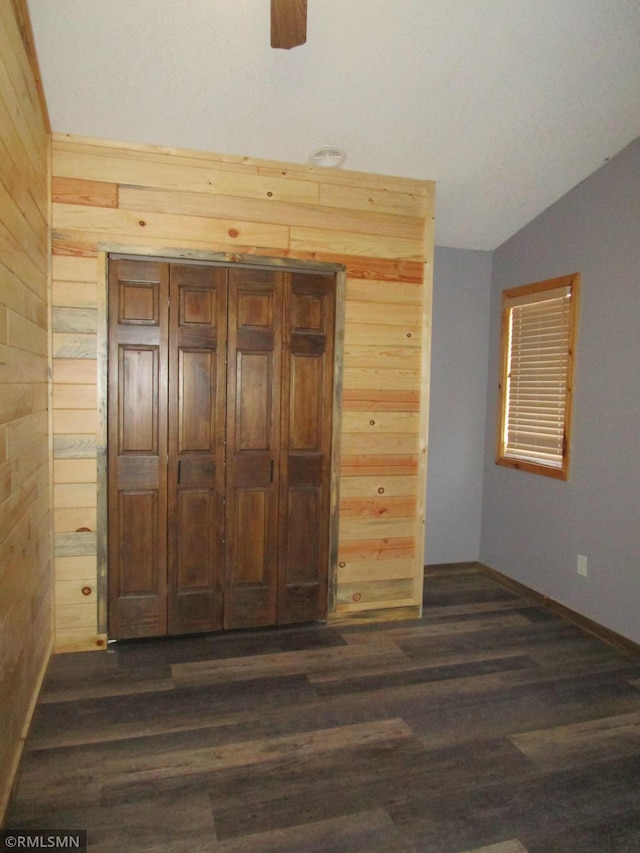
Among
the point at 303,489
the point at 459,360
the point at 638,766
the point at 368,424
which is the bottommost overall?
the point at 638,766

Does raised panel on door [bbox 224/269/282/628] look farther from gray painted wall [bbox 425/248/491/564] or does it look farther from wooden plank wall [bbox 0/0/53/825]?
gray painted wall [bbox 425/248/491/564]

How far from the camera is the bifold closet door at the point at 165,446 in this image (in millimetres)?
3064

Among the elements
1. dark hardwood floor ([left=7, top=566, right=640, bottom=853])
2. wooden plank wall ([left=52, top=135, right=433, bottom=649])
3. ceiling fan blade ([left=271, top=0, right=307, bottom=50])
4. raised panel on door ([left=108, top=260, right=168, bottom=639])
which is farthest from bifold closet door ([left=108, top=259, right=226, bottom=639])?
ceiling fan blade ([left=271, top=0, right=307, bottom=50])

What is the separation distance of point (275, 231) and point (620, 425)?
92.1 inches

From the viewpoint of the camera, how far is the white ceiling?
233 cm

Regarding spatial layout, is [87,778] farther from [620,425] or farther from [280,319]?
[620,425]

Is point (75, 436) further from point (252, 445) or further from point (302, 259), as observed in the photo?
point (302, 259)

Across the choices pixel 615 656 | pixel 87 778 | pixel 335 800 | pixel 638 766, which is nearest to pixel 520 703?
pixel 638 766

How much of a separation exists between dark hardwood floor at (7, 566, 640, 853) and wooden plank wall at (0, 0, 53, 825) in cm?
30

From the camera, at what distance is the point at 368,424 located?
3.49 m

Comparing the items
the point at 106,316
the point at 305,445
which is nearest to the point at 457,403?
the point at 305,445

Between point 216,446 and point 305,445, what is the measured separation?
534mm

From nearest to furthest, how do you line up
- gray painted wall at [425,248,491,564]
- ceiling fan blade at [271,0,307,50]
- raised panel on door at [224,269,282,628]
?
ceiling fan blade at [271,0,307,50]
raised panel on door at [224,269,282,628]
gray painted wall at [425,248,491,564]

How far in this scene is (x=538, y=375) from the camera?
159 inches
